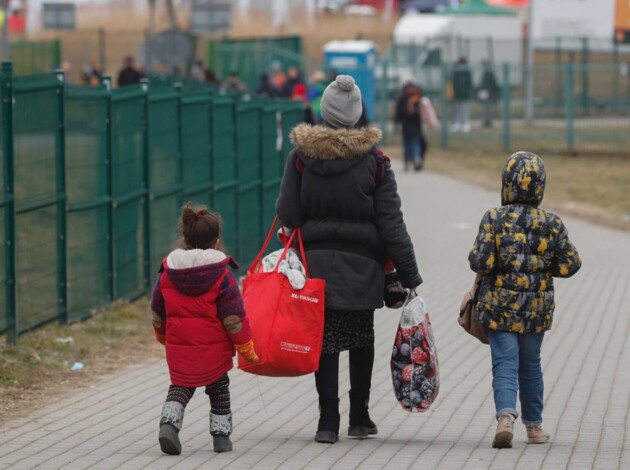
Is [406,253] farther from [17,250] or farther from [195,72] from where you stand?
[195,72]

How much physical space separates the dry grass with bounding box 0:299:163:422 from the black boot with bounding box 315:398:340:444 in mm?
1760

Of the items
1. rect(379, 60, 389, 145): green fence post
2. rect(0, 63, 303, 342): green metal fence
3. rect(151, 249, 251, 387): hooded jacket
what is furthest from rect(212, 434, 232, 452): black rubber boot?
rect(379, 60, 389, 145): green fence post

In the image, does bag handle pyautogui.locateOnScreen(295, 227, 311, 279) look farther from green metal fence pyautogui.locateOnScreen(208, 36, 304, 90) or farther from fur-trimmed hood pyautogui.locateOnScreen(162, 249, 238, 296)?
green metal fence pyautogui.locateOnScreen(208, 36, 304, 90)

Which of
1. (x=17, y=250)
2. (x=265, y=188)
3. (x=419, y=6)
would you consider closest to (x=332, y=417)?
(x=17, y=250)

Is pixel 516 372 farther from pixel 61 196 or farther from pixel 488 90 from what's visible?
pixel 488 90

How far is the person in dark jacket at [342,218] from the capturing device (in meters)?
6.84

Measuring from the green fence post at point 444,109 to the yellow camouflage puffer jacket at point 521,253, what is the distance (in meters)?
28.1

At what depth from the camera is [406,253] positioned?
22.5 feet

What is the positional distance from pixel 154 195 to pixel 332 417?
556cm

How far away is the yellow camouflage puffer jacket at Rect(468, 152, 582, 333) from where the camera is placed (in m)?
6.76

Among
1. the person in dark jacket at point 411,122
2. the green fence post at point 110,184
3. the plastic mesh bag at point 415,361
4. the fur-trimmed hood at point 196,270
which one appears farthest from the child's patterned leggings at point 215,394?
the person in dark jacket at point 411,122

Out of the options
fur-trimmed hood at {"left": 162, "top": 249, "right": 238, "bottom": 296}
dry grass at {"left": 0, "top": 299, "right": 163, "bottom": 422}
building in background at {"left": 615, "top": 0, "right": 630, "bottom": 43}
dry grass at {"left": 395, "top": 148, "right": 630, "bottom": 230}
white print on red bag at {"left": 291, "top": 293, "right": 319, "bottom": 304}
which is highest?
building in background at {"left": 615, "top": 0, "right": 630, "bottom": 43}

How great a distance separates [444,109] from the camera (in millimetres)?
34656

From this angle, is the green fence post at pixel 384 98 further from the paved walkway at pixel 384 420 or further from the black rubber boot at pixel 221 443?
the black rubber boot at pixel 221 443
